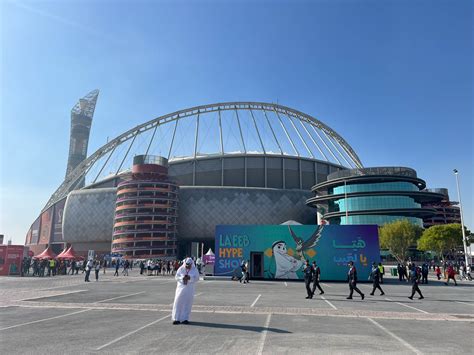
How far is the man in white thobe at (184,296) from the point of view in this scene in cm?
939

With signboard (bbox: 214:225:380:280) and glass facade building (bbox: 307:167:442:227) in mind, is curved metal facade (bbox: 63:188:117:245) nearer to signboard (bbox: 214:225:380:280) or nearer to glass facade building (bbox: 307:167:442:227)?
glass facade building (bbox: 307:167:442:227)

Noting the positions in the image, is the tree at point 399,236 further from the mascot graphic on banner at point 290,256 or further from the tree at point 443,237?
the mascot graphic on banner at point 290,256

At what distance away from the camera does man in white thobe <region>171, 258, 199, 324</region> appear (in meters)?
9.39

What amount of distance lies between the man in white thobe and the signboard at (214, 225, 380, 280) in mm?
20162

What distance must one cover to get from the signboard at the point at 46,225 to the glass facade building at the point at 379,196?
85493mm

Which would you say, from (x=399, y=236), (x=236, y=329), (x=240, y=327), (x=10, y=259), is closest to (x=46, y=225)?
(x=10, y=259)

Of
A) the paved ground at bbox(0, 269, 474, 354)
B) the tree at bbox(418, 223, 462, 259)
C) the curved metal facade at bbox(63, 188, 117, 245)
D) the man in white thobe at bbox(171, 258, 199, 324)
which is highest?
the curved metal facade at bbox(63, 188, 117, 245)

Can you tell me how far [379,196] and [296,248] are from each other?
5457cm

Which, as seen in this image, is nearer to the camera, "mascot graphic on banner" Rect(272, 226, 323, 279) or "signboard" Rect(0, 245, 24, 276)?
"mascot graphic on banner" Rect(272, 226, 323, 279)

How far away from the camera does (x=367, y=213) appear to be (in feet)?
249

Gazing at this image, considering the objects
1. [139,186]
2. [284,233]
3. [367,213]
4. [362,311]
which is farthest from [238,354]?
[139,186]

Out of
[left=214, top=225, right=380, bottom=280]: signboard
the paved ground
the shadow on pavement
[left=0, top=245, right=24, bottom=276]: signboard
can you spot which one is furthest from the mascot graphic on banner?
[left=0, top=245, right=24, bottom=276]: signboard

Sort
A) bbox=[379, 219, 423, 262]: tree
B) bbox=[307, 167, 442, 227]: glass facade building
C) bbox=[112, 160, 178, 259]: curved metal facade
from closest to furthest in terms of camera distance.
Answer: bbox=[379, 219, 423, 262]: tree < bbox=[307, 167, 442, 227]: glass facade building < bbox=[112, 160, 178, 259]: curved metal facade

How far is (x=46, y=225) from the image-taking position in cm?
10338
